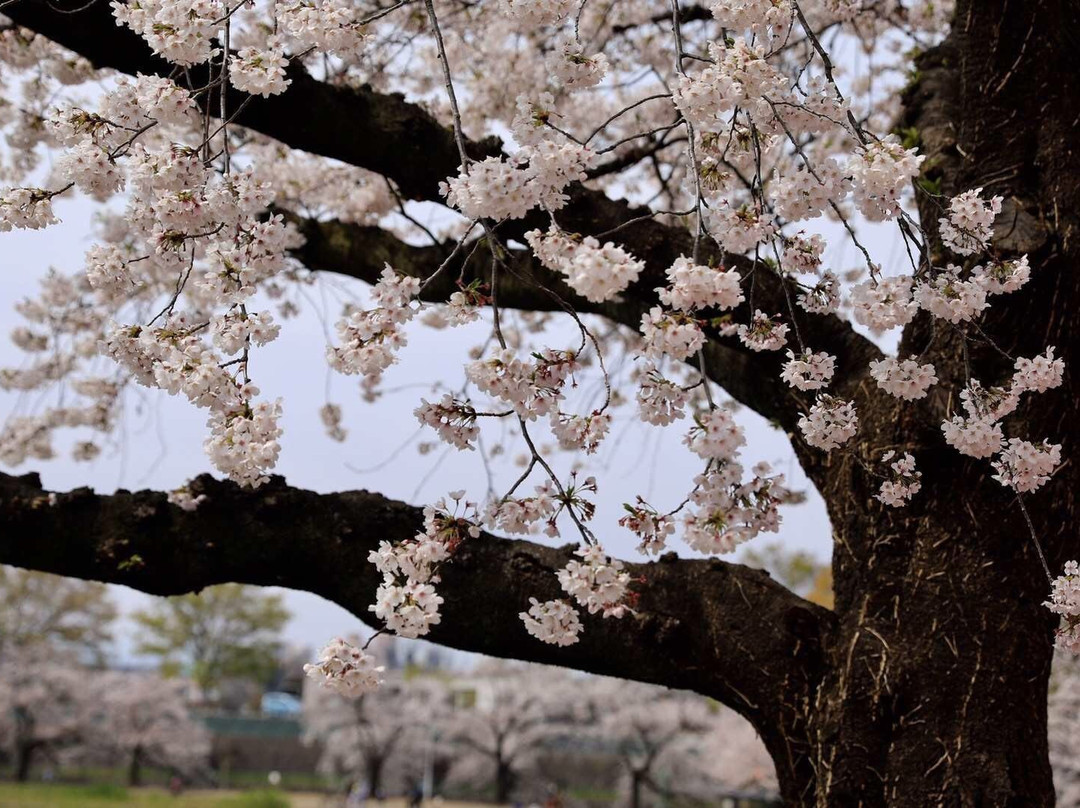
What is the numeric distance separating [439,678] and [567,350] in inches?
1038

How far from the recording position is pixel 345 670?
5.57ft

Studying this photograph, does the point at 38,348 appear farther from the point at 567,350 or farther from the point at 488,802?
the point at 488,802

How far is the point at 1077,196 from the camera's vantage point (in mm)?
2812

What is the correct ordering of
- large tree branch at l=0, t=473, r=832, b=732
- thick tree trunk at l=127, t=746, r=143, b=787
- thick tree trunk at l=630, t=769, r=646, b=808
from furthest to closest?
thick tree trunk at l=127, t=746, r=143, b=787 < thick tree trunk at l=630, t=769, r=646, b=808 < large tree branch at l=0, t=473, r=832, b=732

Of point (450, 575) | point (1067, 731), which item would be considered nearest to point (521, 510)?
point (450, 575)

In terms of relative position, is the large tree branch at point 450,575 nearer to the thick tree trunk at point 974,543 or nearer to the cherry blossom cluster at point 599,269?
the thick tree trunk at point 974,543

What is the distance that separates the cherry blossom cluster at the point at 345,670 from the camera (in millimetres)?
1687

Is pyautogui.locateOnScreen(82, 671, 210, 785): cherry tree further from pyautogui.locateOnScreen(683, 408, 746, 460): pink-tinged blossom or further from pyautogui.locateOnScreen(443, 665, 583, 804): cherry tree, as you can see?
pyautogui.locateOnScreen(683, 408, 746, 460): pink-tinged blossom

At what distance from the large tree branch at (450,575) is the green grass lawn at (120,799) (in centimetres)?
1570

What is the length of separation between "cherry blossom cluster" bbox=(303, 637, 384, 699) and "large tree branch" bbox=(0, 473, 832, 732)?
87 cm

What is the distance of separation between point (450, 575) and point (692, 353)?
132cm

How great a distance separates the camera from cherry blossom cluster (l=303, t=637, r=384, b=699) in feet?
5.53

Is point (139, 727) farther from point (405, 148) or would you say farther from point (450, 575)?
point (405, 148)

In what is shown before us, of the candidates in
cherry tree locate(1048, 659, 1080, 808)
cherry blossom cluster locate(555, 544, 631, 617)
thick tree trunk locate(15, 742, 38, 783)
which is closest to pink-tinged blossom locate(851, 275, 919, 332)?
cherry blossom cluster locate(555, 544, 631, 617)
